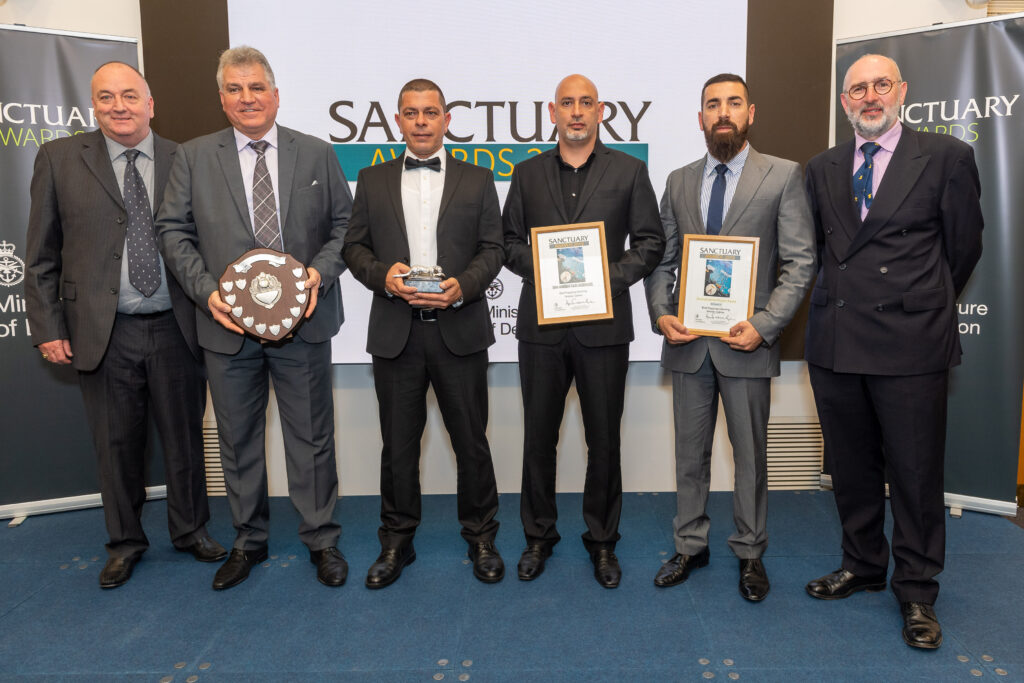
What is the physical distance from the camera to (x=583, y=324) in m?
2.89

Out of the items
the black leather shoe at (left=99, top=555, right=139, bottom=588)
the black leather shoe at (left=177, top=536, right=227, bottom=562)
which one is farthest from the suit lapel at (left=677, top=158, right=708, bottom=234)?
the black leather shoe at (left=99, top=555, right=139, bottom=588)

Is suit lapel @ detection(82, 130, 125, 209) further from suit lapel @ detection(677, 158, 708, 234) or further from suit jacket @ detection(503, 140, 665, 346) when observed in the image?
suit lapel @ detection(677, 158, 708, 234)

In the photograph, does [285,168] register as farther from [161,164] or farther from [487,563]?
[487,563]

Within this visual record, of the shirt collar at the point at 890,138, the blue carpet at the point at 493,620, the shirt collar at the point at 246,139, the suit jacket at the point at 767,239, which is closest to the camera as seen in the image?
the blue carpet at the point at 493,620

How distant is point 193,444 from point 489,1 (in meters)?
2.65

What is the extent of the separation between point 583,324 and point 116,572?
2.23m

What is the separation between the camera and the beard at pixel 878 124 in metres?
2.54

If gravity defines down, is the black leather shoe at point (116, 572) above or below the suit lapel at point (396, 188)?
below

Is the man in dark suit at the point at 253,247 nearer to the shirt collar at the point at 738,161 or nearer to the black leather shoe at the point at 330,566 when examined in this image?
the black leather shoe at the point at 330,566

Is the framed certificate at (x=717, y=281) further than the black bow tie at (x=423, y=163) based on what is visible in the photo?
No

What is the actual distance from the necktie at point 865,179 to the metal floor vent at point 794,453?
186 centimetres

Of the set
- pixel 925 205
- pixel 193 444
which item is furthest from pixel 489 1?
pixel 193 444

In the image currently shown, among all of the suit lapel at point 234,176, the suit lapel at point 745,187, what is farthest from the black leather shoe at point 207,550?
the suit lapel at point 745,187

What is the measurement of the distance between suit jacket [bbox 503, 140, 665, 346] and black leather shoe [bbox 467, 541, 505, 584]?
92 centimetres
